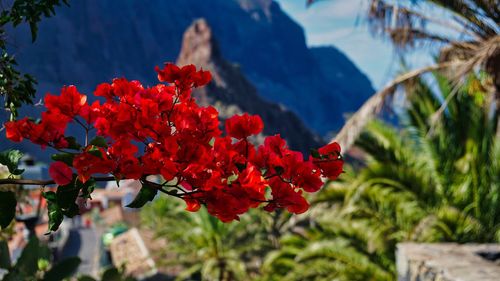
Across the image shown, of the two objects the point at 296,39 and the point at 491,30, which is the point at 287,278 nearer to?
the point at 491,30

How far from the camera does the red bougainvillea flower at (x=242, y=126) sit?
1.74 m

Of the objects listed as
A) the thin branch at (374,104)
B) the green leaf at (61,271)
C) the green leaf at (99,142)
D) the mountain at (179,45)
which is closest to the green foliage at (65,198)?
the green leaf at (99,142)

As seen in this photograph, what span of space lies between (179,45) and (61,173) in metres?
135

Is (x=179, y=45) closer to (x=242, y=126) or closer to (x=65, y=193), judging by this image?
(x=242, y=126)

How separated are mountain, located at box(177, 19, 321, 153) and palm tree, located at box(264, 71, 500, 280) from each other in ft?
208

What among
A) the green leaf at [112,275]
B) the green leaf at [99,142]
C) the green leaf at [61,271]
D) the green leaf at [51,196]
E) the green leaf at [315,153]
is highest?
the green leaf at [99,142]

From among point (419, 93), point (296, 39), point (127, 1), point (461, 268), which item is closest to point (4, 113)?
point (461, 268)

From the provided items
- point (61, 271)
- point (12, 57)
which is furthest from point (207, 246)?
point (12, 57)

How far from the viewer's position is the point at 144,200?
160cm

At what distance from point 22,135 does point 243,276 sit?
53.4 feet

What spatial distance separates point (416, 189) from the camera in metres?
9.66

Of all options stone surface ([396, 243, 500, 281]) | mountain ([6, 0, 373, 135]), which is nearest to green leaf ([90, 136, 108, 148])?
stone surface ([396, 243, 500, 281])

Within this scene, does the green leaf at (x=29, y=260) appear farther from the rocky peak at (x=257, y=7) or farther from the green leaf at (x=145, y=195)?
the rocky peak at (x=257, y=7)

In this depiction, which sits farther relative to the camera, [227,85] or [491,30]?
[227,85]
